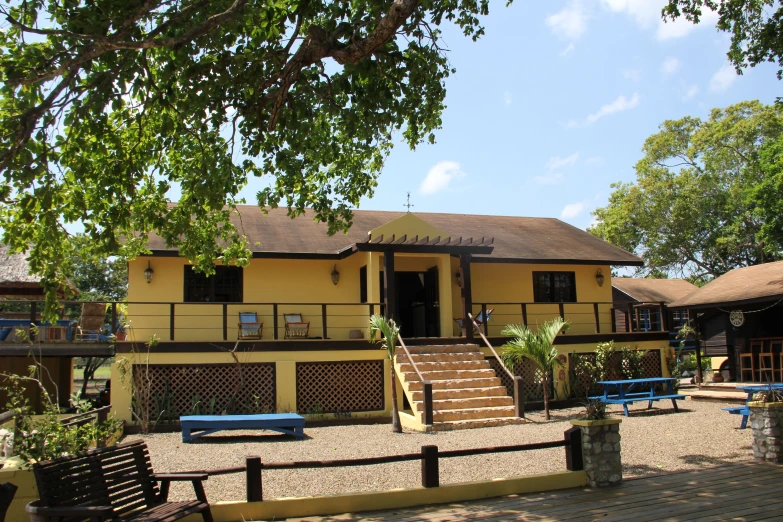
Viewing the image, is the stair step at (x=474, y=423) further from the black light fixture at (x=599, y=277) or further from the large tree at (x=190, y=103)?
the black light fixture at (x=599, y=277)

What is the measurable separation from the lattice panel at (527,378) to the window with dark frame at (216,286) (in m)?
6.99

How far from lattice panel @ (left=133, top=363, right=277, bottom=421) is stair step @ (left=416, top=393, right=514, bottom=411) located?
399 cm

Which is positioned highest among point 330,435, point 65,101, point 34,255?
point 65,101

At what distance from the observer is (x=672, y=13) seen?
39.0ft

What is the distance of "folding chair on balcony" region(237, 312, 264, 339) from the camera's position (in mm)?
16219

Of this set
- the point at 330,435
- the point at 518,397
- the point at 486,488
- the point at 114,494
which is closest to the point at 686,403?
the point at 518,397

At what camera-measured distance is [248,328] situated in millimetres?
16422

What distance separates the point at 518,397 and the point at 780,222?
2195 cm

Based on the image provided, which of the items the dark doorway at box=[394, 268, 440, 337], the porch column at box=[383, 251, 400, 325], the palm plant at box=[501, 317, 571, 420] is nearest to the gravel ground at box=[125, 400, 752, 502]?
the palm plant at box=[501, 317, 571, 420]

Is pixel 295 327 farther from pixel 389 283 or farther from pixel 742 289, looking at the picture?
pixel 742 289

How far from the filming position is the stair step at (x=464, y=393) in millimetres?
13808

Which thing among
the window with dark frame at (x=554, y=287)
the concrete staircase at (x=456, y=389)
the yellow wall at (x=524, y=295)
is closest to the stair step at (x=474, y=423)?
the concrete staircase at (x=456, y=389)

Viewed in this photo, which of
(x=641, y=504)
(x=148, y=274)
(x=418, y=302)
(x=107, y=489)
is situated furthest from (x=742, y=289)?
→ (x=107, y=489)

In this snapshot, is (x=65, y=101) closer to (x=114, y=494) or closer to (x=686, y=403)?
(x=114, y=494)
